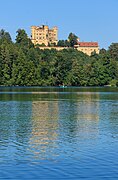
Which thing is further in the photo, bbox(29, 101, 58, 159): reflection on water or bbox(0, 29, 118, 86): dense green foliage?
bbox(0, 29, 118, 86): dense green foliage

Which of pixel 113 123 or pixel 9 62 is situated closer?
pixel 113 123

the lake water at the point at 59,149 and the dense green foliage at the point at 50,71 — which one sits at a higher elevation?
the dense green foliage at the point at 50,71

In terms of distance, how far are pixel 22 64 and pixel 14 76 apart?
523 cm

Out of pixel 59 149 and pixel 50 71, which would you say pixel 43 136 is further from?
pixel 50 71

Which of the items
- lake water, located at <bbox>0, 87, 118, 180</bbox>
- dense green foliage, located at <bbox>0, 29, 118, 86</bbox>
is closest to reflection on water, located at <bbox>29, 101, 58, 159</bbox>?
lake water, located at <bbox>0, 87, 118, 180</bbox>

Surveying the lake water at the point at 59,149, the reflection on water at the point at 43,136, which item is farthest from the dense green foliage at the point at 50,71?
the lake water at the point at 59,149

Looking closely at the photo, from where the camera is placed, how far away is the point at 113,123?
4122 centimetres

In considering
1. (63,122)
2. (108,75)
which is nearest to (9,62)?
(108,75)

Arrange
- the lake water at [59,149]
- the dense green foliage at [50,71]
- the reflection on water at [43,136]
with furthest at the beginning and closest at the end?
the dense green foliage at [50,71], the reflection on water at [43,136], the lake water at [59,149]

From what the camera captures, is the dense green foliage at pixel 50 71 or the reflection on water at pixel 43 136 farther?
the dense green foliage at pixel 50 71

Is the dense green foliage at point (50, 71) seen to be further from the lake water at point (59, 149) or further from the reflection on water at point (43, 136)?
the lake water at point (59, 149)

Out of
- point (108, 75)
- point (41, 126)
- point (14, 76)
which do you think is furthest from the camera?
point (108, 75)

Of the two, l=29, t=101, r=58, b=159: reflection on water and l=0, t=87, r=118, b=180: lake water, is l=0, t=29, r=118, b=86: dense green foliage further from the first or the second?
l=0, t=87, r=118, b=180: lake water

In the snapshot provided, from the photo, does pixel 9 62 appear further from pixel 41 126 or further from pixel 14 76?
pixel 41 126
